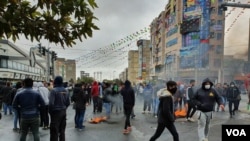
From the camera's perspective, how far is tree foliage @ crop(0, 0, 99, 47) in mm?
2588

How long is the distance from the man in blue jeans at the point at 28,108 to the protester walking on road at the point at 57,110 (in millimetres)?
321

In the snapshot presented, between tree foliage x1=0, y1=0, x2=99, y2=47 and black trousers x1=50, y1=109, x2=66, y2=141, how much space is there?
13.9 ft

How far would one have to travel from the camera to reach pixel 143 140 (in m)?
8.51

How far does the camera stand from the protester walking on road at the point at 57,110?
6.80 m

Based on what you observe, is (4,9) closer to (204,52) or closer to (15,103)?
(15,103)

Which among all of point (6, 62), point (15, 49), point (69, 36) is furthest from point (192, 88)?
point (15, 49)

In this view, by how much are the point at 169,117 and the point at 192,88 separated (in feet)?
21.8

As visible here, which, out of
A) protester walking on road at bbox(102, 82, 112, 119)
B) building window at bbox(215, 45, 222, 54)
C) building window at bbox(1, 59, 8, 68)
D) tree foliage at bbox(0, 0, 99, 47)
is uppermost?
building window at bbox(215, 45, 222, 54)

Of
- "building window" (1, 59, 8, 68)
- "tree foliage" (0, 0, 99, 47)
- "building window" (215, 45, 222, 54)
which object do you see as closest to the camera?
"tree foliage" (0, 0, 99, 47)

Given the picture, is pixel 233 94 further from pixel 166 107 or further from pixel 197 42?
pixel 197 42

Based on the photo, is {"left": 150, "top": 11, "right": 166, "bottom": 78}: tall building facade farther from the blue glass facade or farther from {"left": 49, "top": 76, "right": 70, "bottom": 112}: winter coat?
{"left": 49, "top": 76, "right": 70, "bottom": 112}: winter coat

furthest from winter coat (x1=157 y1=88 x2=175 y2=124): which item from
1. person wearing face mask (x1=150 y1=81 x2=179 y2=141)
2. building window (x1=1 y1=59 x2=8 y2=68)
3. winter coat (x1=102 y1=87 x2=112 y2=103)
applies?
building window (x1=1 y1=59 x2=8 y2=68)

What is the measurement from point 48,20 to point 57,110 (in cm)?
441

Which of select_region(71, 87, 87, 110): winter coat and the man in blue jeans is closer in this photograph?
the man in blue jeans
